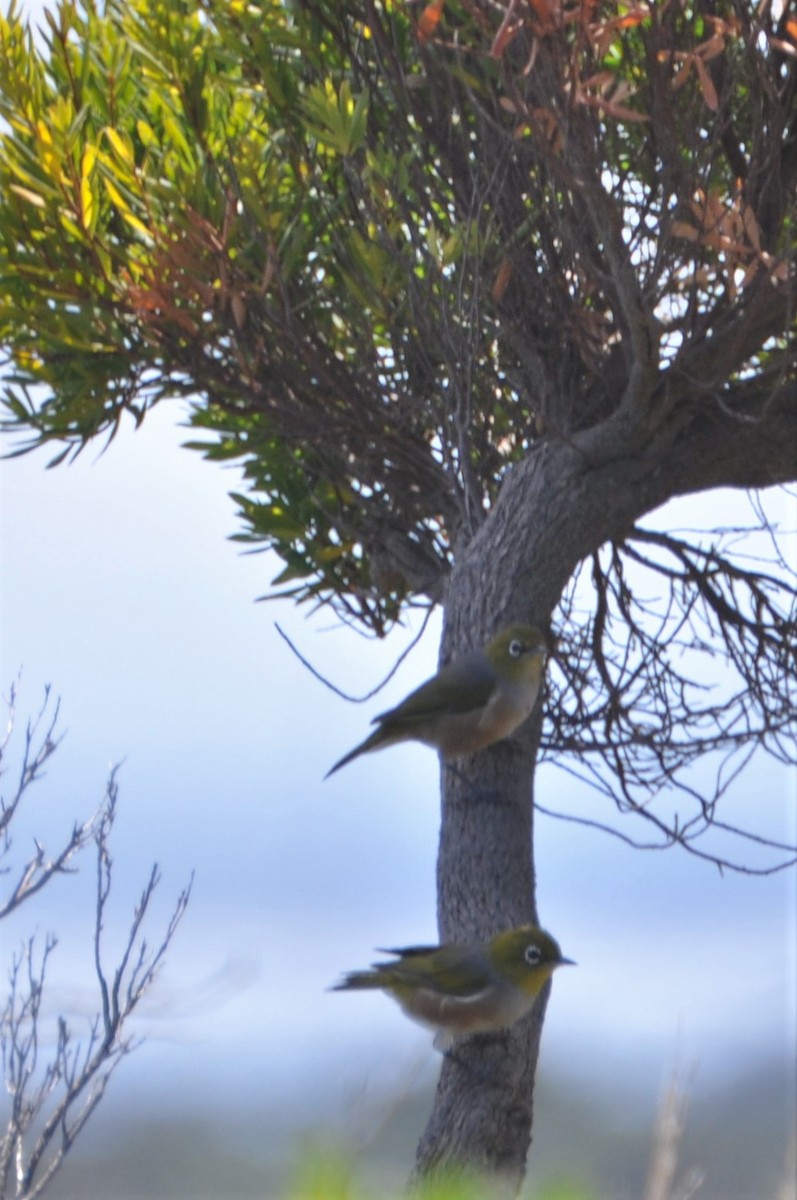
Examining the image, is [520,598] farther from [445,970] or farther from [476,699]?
[445,970]

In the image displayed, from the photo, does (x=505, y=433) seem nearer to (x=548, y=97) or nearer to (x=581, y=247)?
(x=581, y=247)

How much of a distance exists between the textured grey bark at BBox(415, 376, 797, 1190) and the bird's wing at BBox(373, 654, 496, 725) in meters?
0.21

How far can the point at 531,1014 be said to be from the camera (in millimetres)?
2842

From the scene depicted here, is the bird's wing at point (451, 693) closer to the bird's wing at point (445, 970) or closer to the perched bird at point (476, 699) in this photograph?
the perched bird at point (476, 699)

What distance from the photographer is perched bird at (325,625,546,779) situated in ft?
9.28

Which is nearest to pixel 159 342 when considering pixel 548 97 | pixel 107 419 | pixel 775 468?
pixel 107 419

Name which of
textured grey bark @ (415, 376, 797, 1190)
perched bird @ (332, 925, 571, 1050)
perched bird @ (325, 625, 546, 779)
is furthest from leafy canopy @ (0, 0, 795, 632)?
perched bird @ (332, 925, 571, 1050)

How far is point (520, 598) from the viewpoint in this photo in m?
3.13

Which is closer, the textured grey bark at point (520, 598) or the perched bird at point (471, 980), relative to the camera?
the perched bird at point (471, 980)

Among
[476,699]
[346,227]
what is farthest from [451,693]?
[346,227]

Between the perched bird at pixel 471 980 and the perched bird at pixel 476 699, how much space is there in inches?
17.1

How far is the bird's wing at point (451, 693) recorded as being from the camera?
9.27 feet

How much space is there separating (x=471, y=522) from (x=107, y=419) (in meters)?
0.93

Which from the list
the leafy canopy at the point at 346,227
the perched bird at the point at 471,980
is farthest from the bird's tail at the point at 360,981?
the leafy canopy at the point at 346,227
